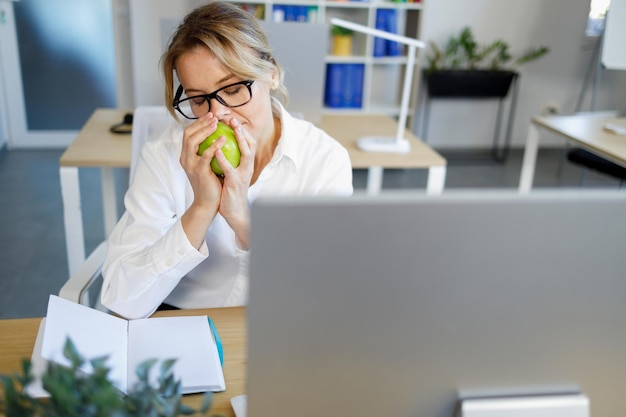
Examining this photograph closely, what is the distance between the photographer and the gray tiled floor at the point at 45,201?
2.76 m

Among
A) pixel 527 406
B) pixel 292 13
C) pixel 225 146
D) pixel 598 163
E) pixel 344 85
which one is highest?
pixel 292 13

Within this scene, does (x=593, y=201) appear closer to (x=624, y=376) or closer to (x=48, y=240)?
(x=624, y=376)

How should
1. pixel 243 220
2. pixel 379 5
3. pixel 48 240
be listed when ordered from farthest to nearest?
pixel 379 5 < pixel 48 240 < pixel 243 220

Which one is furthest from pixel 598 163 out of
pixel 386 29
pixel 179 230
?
pixel 179 230

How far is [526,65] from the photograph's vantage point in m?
4.96

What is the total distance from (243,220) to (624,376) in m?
0.72

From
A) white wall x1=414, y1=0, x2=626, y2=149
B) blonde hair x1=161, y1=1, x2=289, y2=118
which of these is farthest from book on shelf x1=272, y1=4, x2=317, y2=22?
blonde hair x1=161, y1=1, x2=289, y2=118

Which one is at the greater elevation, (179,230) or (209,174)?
(209,174)

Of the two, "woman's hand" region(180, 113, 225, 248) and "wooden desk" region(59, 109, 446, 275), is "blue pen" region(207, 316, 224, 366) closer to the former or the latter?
"woman's hand" region(180, 113, 225, 248)

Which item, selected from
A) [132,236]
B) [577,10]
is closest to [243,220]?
[132,236]

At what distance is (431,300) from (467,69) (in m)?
4.32

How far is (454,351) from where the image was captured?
0.63 metres

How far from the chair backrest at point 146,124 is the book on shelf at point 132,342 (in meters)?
0.69

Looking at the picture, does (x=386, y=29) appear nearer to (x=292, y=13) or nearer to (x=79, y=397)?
(x=292, y=13)
